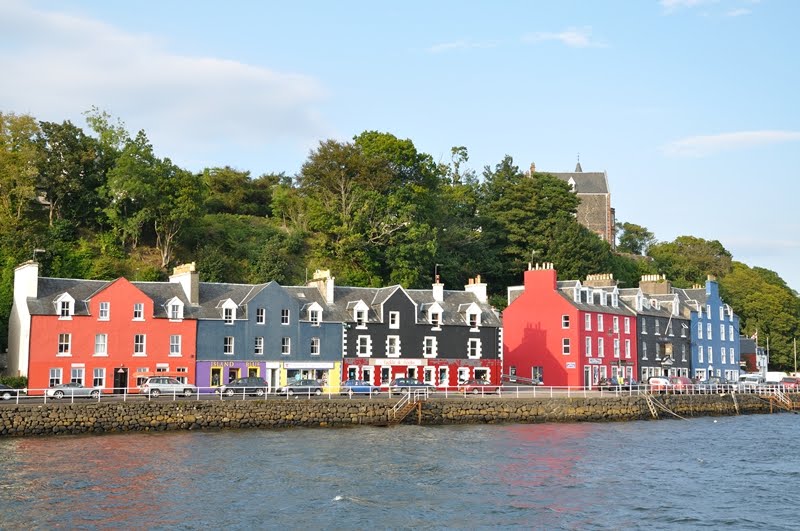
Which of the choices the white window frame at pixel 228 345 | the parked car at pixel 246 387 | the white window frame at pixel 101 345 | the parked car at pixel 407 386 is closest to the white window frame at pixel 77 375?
the white window frame at pixel 101 345

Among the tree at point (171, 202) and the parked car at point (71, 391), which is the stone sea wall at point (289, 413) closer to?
the parked car at point (71, 391)

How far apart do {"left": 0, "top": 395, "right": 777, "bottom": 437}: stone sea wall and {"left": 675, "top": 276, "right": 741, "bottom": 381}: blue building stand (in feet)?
79.1

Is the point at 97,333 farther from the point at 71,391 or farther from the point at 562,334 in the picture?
the point at 562,334

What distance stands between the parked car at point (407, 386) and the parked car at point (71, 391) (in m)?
18.6

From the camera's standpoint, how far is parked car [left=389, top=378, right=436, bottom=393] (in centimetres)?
6056

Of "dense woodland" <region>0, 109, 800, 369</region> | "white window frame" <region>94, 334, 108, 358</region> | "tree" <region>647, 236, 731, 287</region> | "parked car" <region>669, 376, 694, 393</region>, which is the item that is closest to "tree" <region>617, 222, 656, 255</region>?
"tree" <region>647, 236, 731, 287</region>

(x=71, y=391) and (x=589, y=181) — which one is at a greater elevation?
(x=589, y=181)

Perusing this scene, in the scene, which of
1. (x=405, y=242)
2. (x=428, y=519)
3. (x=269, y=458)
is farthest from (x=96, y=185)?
(x=428, y=519)

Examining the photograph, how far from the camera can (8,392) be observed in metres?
51.2

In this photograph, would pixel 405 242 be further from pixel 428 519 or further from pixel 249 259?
pixel 428 519

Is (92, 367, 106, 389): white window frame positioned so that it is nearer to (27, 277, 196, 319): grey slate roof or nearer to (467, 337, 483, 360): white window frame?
(27, 277, 196, 319): grey slate roof

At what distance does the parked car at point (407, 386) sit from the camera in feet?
199

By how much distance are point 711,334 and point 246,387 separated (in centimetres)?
5456

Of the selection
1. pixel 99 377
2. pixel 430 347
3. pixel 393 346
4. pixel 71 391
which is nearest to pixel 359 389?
pixel 393 346
